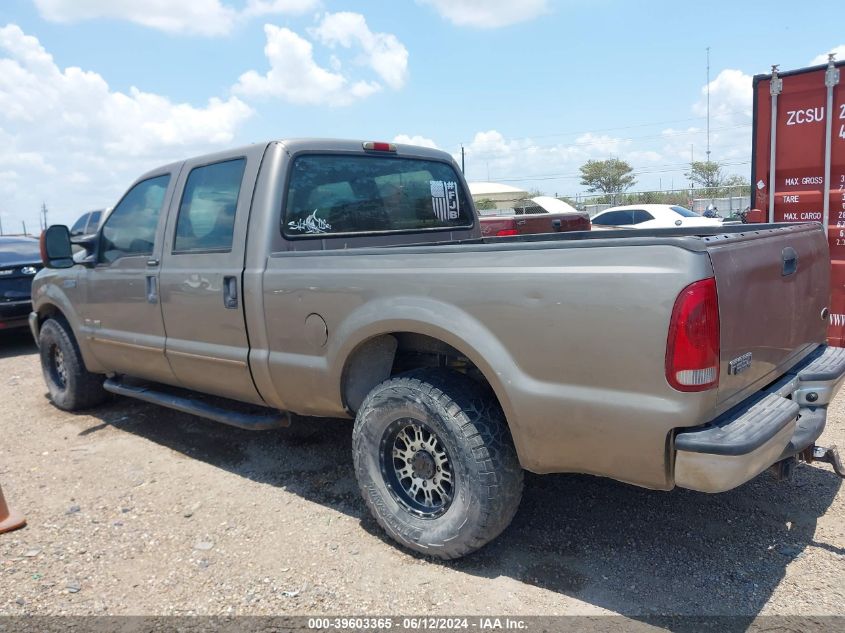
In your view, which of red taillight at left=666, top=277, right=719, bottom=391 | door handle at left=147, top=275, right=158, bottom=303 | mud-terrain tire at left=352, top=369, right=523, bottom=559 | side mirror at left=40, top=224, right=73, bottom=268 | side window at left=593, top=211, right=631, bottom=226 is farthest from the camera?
side window at left=593, top=211, right=631, bottom=226

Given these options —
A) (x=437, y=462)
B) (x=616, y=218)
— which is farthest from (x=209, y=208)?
(x=616, y=218)

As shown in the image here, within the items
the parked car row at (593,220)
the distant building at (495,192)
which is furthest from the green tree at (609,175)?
the parked car row at (593,220)

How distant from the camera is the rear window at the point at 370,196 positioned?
3.90 m

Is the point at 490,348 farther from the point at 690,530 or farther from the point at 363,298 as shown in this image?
the point at 690,530

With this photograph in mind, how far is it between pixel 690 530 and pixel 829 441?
154 cm

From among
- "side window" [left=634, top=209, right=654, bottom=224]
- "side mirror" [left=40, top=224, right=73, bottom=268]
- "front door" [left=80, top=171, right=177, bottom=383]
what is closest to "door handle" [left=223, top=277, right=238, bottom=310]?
"front door" [left=80, top=171, right=177, bottom=383]

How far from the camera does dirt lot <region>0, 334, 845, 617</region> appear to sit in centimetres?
283

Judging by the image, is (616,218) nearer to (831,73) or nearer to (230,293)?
(831,73)

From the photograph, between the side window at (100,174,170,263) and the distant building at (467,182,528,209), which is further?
the distant building at (467,182,528,209)

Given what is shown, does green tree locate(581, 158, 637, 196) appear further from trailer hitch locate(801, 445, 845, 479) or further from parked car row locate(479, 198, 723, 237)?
trailer hitch locate(801, 445, 845, 479)

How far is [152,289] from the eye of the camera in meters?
4.44

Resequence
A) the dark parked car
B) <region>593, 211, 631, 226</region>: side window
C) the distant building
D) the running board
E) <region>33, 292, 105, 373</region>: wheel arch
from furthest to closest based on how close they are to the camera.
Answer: the distant building < <region>593, 211, 631, 226</region>: side window < the dark parked car < <region>33, 292, 105, 373</region>: wheel arch < the running board

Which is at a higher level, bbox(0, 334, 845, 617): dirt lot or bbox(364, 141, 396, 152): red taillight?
bbox(364, 141, 396, 152): red taillight

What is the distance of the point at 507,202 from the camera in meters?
45.2
